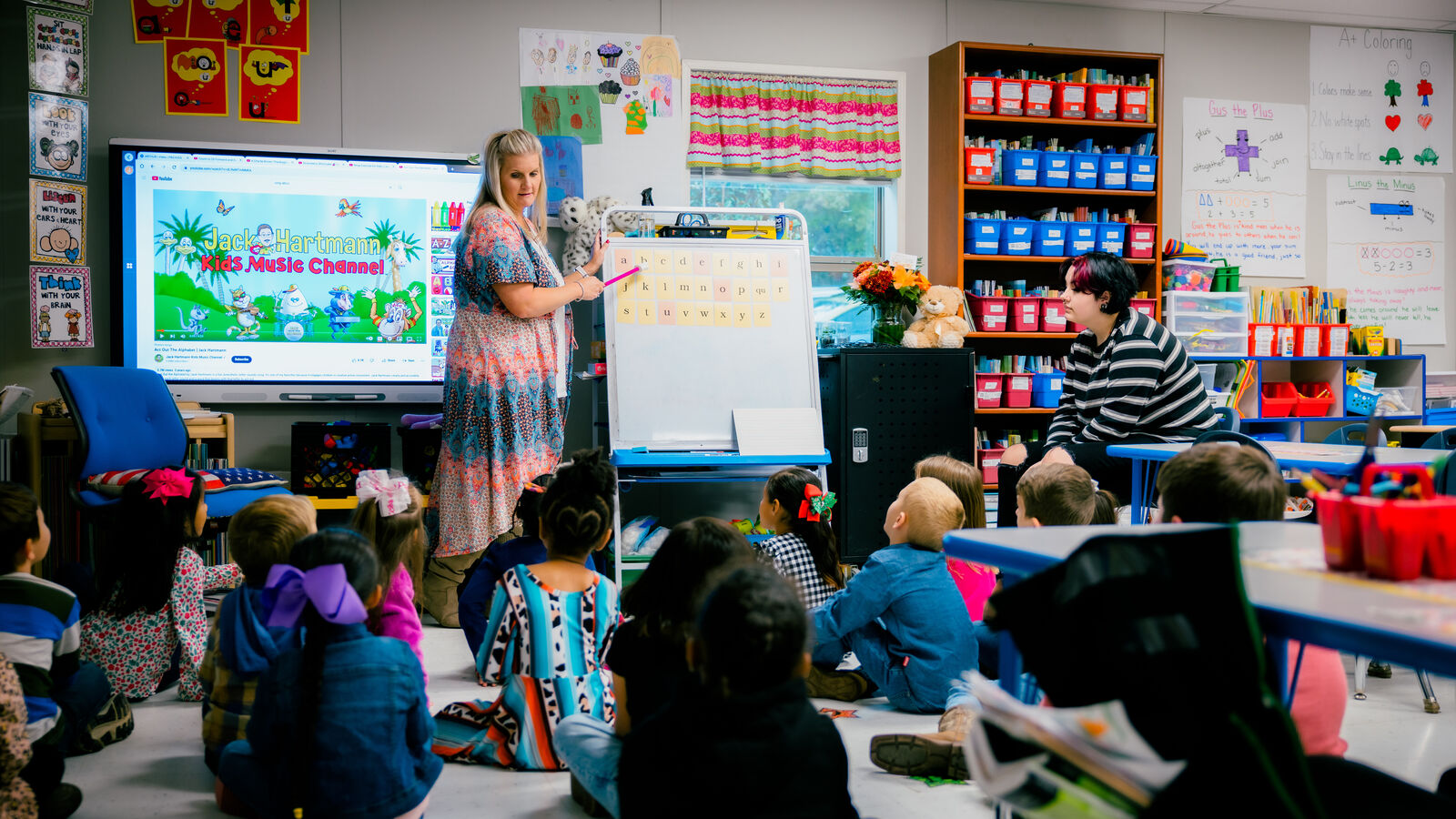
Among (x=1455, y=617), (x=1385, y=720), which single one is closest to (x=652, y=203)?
(x=1385, y=720)

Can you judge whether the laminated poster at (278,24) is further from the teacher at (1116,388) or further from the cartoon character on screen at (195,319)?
the teacher at (1116,388)

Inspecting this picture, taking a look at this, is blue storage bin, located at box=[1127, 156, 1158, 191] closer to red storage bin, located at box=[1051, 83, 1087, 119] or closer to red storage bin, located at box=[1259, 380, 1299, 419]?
red storage bin, located at box=[1051, 83, 1087, 119]

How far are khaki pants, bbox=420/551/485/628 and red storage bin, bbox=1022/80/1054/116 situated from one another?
3106 mm

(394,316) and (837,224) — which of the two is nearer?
(394,316)

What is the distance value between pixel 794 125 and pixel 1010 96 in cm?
96

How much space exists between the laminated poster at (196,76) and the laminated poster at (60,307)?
2.46ft

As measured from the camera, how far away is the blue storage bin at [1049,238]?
4691 mm

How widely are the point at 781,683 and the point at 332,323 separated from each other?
11.1ft

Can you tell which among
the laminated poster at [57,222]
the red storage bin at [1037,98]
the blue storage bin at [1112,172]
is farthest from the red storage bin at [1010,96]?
the laminated poster at [57,222]

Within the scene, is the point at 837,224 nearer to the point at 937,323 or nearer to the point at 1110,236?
the point at 937,323

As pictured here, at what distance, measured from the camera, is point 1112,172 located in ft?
15.5

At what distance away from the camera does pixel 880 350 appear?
423cm

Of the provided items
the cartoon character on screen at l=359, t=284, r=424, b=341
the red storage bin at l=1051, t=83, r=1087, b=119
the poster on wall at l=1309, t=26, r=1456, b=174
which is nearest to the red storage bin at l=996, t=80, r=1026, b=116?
the red storage bin at l=1051, t=83, r=1087, b=119

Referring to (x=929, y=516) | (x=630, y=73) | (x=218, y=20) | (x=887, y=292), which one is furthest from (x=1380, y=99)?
(x=218, y=20)
